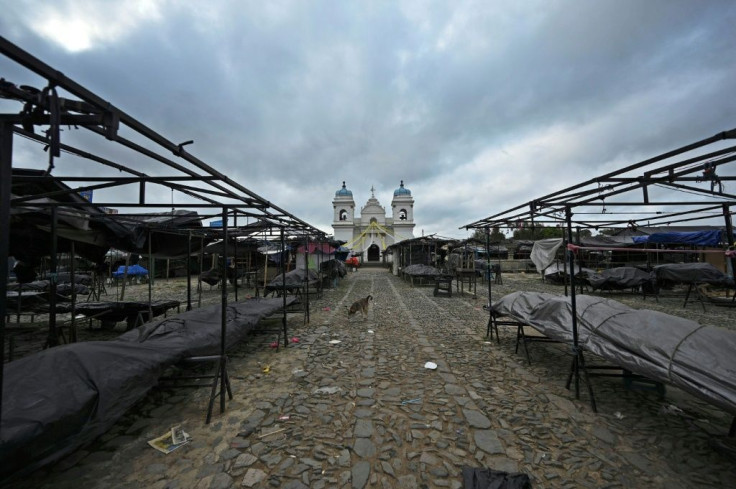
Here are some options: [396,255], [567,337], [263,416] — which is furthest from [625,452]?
[396,255]

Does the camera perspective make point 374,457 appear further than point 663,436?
No

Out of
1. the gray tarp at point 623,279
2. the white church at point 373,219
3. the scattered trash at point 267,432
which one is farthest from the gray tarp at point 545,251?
the white church at point 373,219

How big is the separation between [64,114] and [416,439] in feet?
14.0

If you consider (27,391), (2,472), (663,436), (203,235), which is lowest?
(663,436)

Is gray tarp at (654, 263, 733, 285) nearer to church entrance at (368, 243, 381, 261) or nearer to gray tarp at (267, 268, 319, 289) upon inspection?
gray tarp at (267, 268, 319, 289)

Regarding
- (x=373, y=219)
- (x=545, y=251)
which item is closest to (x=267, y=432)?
(x=545, y=251)

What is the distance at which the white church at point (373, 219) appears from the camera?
48.3 meters

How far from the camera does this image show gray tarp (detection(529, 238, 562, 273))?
Result: 14969 mm

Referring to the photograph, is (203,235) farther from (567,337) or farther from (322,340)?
(567,337)

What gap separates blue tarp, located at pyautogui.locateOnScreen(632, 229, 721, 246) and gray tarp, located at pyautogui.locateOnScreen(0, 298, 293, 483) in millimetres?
19434

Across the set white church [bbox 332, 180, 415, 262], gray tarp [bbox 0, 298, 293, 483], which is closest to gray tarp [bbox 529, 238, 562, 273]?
gray tarp [bbox 0, 298, 293, 483]

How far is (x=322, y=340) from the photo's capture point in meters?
7.13

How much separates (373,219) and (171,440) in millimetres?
45605

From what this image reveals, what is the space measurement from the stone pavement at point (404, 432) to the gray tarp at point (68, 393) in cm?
45
